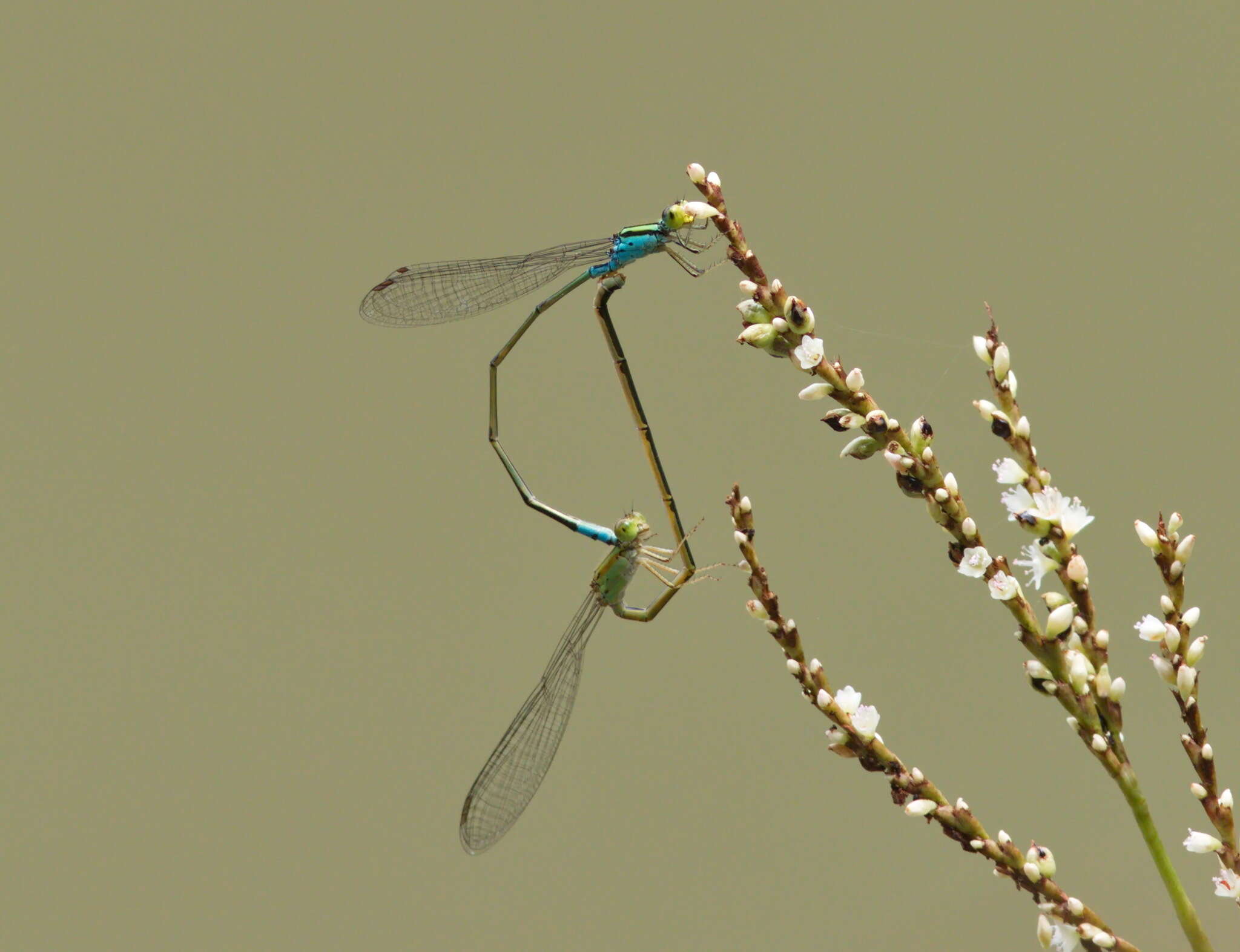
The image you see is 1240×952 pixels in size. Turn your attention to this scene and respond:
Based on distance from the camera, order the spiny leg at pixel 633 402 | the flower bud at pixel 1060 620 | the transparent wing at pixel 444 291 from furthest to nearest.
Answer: the transparent wing at pixel 444 291 → the spiny leg at pixel 633 402 → the flower bud at pixel 1060 620

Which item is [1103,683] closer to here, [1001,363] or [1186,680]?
[1186,680]

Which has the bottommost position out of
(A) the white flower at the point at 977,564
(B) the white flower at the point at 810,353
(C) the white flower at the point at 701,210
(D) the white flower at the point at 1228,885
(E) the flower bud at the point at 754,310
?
(D) the white flower at the point at 1228,885

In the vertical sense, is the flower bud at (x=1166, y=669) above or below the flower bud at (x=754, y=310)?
below

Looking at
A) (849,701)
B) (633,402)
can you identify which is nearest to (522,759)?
(633,402)

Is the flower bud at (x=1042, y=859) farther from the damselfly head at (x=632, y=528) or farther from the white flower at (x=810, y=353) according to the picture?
the damselfly head at (x=632, y=528)

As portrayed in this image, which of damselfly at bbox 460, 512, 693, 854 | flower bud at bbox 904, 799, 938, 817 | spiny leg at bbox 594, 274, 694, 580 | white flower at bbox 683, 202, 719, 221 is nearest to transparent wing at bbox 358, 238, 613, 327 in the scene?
spiny leg at bbox 594, 274, 694, 580

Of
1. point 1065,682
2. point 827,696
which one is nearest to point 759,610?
point 827,696

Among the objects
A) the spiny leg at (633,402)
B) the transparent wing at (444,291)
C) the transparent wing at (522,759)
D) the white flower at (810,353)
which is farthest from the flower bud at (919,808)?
the transparent wing at (444,291)
